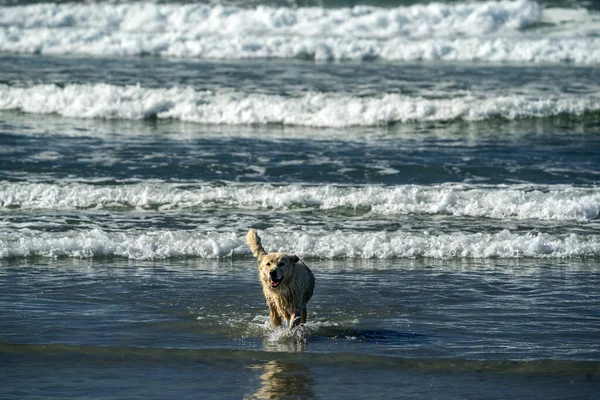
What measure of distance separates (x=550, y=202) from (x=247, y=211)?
434 centimetres

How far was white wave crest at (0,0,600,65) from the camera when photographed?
31.0 metres

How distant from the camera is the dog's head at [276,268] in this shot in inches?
356

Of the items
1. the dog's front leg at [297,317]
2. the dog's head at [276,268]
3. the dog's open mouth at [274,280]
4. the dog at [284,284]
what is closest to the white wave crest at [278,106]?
the dog at [284,284]

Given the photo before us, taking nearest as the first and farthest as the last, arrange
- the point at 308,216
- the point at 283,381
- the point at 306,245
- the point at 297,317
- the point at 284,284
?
the point at 283,381
the point at 284,284
the point at 297,317
the point at 306,245
the point at 308,216

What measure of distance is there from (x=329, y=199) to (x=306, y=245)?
2535mm

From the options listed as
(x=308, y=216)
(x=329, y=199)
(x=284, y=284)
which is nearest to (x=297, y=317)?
(x=284, y=284)

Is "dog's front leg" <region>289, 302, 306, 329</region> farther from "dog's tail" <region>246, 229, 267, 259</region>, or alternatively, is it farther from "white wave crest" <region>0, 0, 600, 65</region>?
"white wave crest" <region>0, 0, 600, 65</region>

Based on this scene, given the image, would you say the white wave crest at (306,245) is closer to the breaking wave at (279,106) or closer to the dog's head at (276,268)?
the dog's head at (276,268)

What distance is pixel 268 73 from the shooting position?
1092 inches

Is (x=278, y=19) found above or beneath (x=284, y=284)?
above

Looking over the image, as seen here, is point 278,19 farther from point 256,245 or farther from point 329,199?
point 256,245

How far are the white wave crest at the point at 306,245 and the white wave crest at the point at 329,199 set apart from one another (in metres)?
1.63

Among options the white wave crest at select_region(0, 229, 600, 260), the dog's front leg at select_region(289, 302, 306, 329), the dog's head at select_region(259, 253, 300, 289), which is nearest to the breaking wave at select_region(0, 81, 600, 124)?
the white wave crest at select_region(0, 229, 600, 260)

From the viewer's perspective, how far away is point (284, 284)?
9.24 m
